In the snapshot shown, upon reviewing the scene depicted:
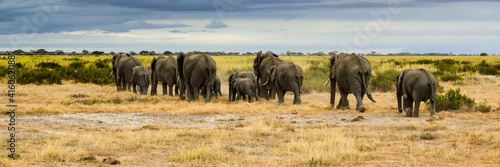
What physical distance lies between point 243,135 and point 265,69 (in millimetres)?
12772

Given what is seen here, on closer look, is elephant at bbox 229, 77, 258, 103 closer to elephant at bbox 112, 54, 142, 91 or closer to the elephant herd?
the elephant herd

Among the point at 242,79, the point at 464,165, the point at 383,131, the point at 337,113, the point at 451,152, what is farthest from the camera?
the point at 242,79

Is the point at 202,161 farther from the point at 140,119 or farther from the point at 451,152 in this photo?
the point at 140,119

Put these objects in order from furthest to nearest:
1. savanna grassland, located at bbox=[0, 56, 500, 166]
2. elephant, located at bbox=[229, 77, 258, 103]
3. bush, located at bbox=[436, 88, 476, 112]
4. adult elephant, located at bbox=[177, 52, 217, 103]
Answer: adult elephant, located at bbox=[177, 52, 217, 103] < elephant, located at bbox=[229, 77, 258, 103] < bush, located at bbox=[436, 88, 476, 112] < savanna grassland, located at bbox=[0, 56, 500, 166]

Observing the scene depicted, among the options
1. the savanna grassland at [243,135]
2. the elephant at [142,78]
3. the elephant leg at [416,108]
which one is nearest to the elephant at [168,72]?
the elephant at [142,78]

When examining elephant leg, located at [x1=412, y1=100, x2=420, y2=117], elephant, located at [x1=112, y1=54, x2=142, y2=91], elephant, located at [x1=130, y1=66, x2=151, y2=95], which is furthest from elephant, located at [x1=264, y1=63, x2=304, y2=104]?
elephant, located at [x1=112, y1=54, x2=142, y2=91]

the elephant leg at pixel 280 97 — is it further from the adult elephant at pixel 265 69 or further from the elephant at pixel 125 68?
the elephant at pixel 125 68

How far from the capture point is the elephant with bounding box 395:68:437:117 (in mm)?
20094

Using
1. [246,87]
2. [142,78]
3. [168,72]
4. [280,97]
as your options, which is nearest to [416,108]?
[280,97]

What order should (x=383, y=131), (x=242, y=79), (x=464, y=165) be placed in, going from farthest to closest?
(x=242, y=79)
(x=383, y=131)
(x=464, y=165)

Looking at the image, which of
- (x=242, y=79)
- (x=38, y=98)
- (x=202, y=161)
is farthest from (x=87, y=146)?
(x=38, y=98)

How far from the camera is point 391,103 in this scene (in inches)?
1058

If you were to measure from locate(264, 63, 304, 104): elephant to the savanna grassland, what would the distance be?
832 mm

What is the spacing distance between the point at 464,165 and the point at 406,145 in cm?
249
